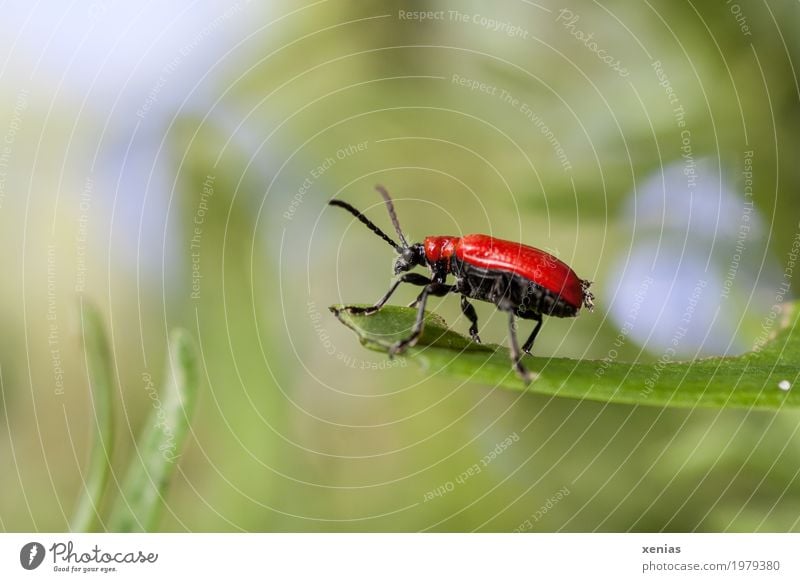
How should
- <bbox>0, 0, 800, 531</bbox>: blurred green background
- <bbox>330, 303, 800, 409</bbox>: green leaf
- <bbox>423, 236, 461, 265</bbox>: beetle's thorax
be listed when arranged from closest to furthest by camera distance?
<bbox>330, 303, 800, 409</bbox>: green leaf < <bbox>423, 236, 461, 265</bbox>: beetle's thorax < <bbox>0, 0, 800, 531</bbox>: blurred green background

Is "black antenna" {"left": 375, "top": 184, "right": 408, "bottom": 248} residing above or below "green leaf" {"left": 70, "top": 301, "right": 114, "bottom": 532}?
above

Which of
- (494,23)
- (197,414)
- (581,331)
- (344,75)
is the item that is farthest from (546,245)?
(197,414)

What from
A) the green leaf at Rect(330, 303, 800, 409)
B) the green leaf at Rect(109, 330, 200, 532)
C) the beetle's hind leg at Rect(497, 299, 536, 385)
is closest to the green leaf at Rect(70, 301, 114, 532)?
the green leaf at Rect(109, 330, 200, 532)

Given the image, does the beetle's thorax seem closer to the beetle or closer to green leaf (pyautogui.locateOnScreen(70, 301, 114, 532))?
the beetle

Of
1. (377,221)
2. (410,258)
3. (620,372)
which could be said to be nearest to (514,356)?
(620,372)

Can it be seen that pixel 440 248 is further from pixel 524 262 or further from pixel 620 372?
pixel 620 372

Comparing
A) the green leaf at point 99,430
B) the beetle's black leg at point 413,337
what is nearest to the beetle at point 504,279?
the beetle's black leg at point 413,337

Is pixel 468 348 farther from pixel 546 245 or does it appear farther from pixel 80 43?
pixel 80 43
